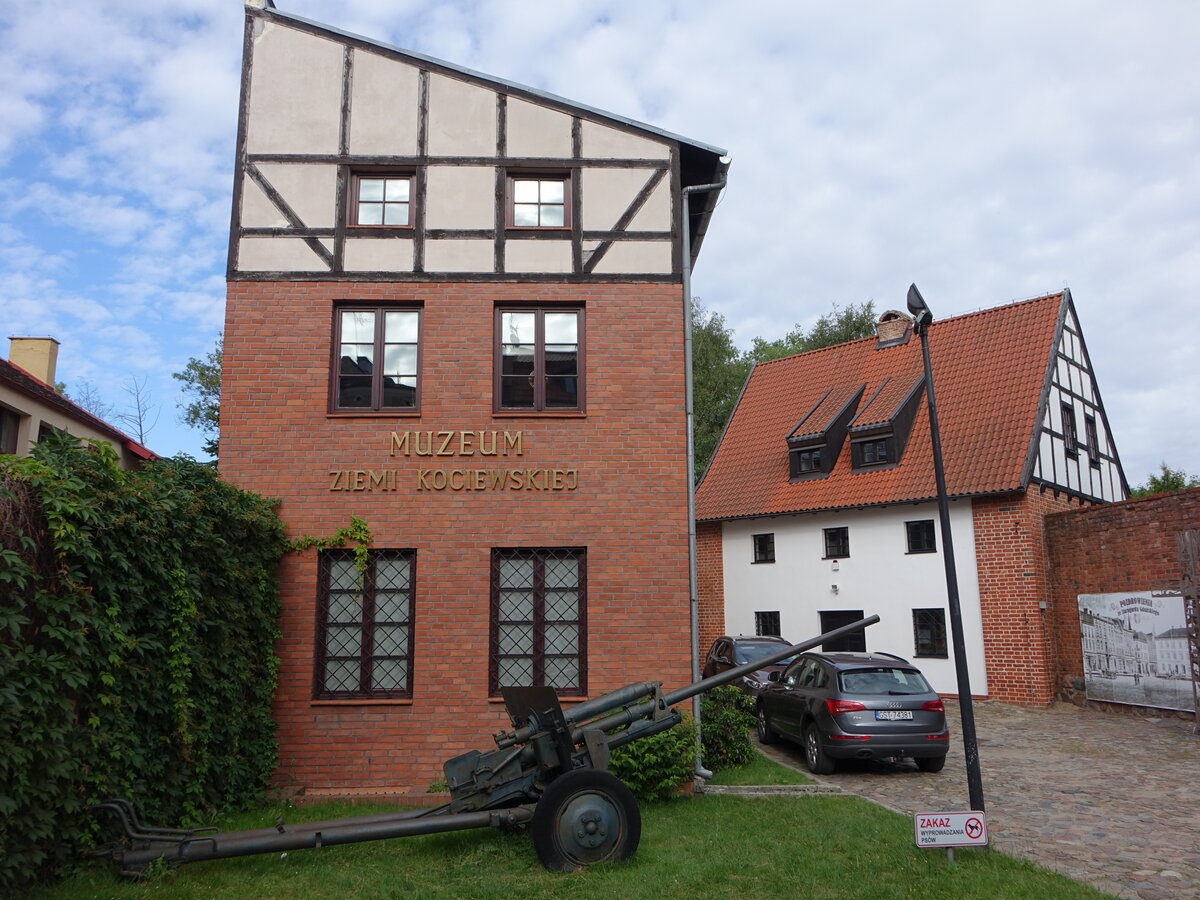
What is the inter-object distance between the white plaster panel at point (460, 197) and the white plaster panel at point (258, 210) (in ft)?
6.11

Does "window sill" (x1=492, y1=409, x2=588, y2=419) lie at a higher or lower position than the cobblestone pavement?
higher

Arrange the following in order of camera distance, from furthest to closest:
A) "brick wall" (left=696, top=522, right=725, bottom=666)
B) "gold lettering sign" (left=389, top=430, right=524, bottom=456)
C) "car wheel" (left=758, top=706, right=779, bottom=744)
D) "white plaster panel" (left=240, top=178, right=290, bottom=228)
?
"brick wall" (left=696, top=522, right=725, bottom=666) < "car wheel" (left=758, top=706, right=779, bottom=744) < "white plaster panel" (left=240, top=178, right=290, bottom=228) < "gold lettering sign" (left=389, top=430, right=524, bottom=456)

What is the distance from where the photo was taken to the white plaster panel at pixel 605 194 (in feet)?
38.6

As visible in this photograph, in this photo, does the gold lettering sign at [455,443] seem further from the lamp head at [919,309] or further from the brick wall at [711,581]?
the brick wall at [711,581]

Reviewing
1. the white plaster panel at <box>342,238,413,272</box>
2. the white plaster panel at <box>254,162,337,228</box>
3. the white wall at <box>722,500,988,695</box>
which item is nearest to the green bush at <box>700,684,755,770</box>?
the white plaster panel at <box>342,238,413,272</box>

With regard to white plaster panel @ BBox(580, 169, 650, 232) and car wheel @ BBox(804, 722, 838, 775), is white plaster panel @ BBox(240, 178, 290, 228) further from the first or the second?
car wheel @ BBox(804, 722, 838, 775)

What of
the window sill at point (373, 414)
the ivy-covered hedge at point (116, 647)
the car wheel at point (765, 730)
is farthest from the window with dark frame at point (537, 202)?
the car wheel at point (765, 730)

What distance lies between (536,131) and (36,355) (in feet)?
61.8

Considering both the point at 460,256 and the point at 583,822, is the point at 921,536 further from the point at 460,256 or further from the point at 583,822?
the point at 583,822

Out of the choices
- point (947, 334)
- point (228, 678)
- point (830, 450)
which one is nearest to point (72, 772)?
point (228, 678)

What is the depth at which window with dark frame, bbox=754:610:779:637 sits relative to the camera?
24.5 metres

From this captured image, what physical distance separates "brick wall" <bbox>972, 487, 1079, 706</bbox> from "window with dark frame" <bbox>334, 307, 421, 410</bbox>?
14.3 m

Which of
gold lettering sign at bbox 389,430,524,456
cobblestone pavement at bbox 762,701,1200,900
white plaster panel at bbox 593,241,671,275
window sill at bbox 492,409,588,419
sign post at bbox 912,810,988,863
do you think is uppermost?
white plaster panel at bbox 593,241,671,275

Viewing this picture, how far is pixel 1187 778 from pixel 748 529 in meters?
14.3
